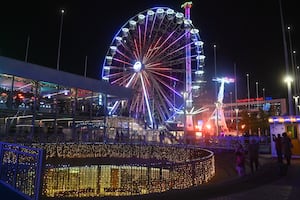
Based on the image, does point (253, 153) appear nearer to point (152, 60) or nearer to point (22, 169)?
point (22, 169)

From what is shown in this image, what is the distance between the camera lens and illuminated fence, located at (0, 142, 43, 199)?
642 centimetres

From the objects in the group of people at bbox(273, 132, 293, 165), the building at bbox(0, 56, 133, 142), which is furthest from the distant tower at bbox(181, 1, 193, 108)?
the group of people at bbox(273, 132, 293, 165)

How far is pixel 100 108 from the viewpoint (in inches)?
1183

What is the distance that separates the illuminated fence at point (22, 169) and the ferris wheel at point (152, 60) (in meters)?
26.7

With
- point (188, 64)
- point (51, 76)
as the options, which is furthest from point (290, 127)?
point (188, 64)

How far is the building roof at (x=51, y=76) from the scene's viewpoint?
21047mm

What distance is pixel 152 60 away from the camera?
36125 millimetres

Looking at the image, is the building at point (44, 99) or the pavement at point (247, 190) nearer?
the pavement at point (247, 190)

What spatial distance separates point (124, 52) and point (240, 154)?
27.7 metres

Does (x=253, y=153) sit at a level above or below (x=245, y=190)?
above

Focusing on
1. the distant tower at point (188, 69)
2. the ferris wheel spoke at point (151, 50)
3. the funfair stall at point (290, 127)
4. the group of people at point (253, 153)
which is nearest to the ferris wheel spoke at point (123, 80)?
the ferris wheel spoke at point (151, 50)

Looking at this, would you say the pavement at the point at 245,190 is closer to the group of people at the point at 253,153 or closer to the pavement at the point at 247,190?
the pavement at the point at 247,190

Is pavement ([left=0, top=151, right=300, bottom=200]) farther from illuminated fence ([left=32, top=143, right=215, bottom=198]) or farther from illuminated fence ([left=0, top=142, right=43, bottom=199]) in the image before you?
illuminated fence ([left=32, top=143, right=215, bottom=198])

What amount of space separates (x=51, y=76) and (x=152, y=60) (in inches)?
585
